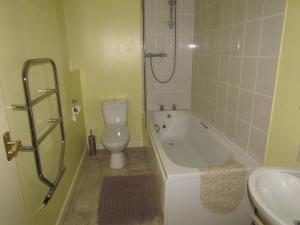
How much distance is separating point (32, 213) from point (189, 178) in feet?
3.45

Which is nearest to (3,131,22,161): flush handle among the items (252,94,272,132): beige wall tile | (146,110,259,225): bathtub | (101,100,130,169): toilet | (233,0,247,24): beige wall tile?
(146,110,259,225): bathtub

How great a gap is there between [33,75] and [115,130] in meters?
1.50

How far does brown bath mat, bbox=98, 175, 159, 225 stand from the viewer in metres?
1.93

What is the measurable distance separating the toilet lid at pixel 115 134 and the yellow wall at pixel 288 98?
1.71m

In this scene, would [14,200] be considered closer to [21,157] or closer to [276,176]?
[21,157]

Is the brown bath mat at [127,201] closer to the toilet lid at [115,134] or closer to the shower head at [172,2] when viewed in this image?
the toilet lid at [115,134]

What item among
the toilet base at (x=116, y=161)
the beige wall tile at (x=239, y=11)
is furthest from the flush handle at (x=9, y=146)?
the beige wall tile at (x=239, y=11)

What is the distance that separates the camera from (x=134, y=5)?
2793mm

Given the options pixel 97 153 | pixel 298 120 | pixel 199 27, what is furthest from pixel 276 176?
pixel 97 153

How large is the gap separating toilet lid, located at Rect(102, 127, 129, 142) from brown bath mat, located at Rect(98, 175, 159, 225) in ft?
1.54

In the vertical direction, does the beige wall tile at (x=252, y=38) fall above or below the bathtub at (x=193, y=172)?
above

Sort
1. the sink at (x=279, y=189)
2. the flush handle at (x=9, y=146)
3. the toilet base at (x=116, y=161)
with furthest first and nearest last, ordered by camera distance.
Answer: the toilet base at (x=116, y=161), the flush handle at (x=9, y=146), the sink at (x=279, y=189)

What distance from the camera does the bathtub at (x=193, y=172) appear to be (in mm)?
1529

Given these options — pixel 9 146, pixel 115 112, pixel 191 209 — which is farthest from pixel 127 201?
pixel 9 146
